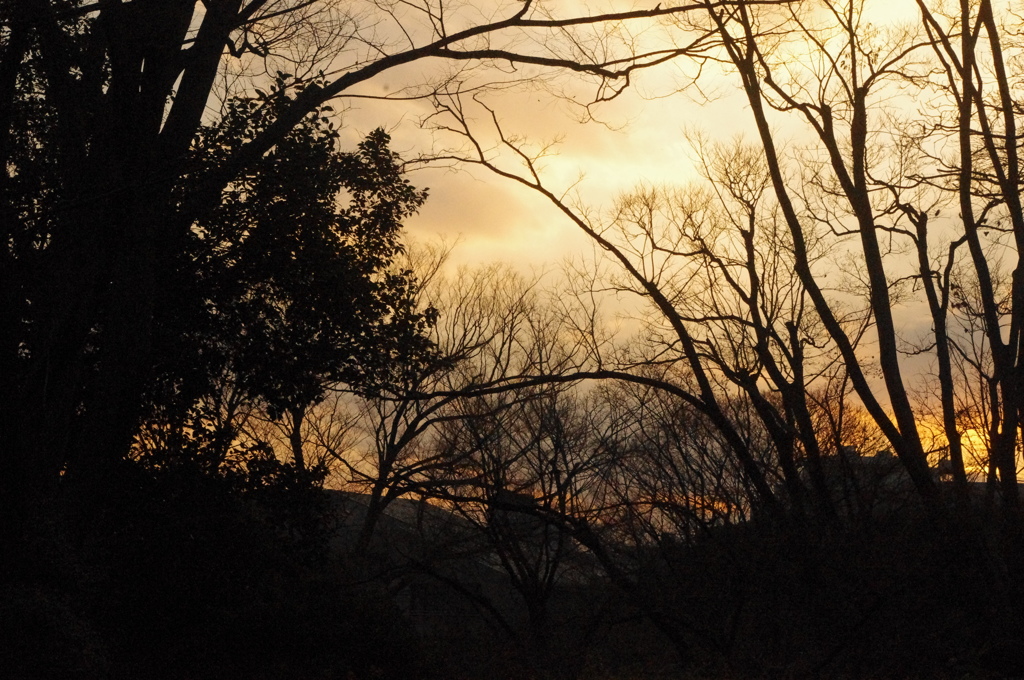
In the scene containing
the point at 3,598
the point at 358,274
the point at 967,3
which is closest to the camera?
the point at 3,598

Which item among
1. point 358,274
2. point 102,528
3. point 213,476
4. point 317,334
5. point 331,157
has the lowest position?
point 102,528

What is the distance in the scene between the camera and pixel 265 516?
38.9 ft

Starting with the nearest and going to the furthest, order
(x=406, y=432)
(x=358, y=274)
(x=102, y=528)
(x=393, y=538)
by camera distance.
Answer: (x=102, y=528) → (x=358, y=274) → (x=406, y=432) → (x=393, y=538)

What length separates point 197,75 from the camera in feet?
34.9

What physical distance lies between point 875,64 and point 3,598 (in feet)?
47.7

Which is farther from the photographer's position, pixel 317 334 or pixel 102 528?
pixel 317 334

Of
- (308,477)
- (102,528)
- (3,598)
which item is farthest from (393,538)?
(3,598)

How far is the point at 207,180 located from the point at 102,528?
412 centimetres

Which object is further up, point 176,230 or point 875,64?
point 875,64

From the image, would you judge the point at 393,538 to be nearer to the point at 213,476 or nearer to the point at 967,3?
the point at 213,476

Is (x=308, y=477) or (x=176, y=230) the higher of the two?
(x=176, y=230)

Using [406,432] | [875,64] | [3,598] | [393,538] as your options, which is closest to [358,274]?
[3,598]

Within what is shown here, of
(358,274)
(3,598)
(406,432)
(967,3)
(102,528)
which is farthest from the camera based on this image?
(406,432)

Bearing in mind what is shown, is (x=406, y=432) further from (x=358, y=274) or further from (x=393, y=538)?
(x=358, y=274)
